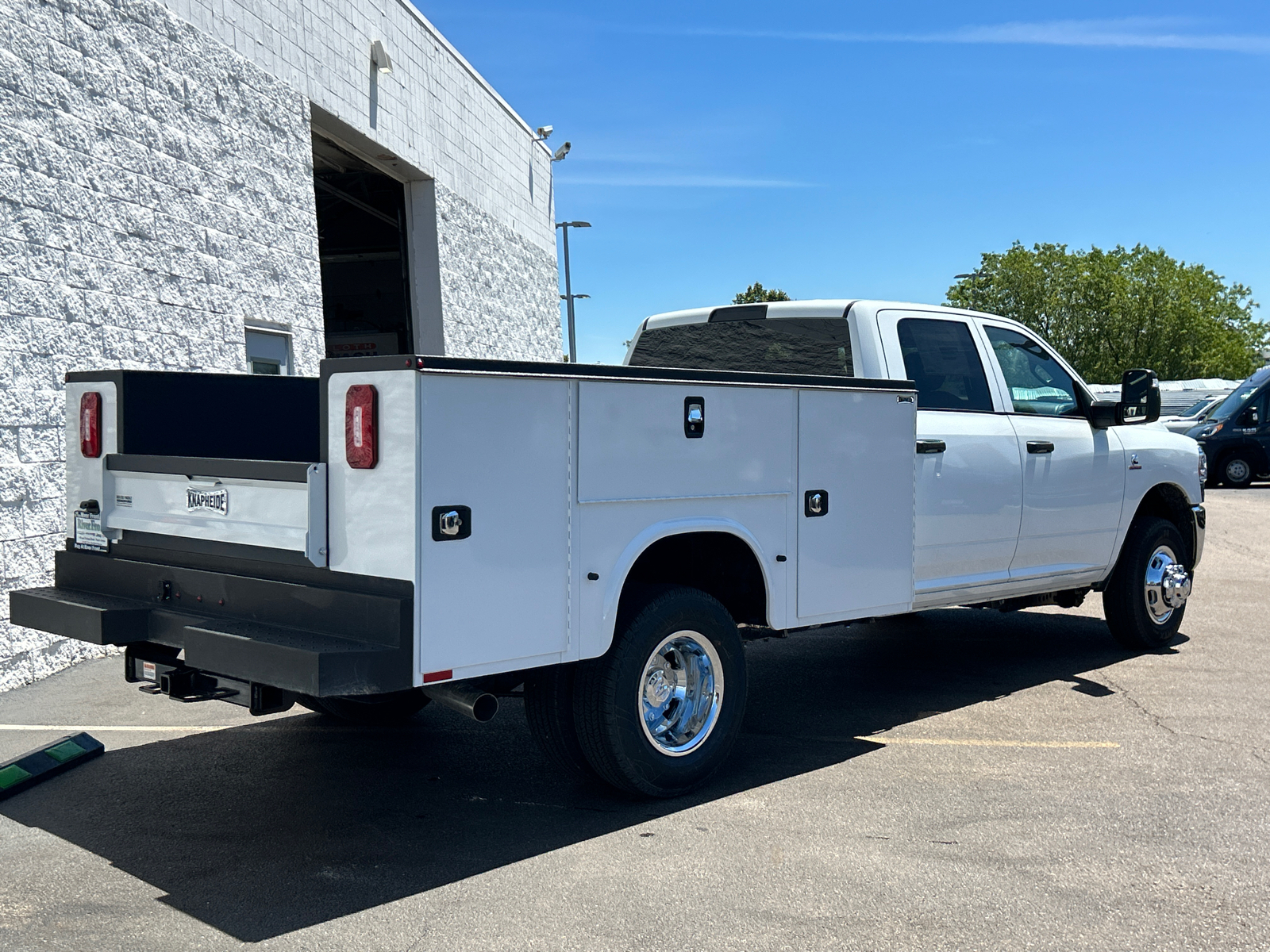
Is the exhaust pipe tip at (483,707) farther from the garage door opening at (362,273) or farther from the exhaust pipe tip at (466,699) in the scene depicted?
the garage door opening at (362,273)

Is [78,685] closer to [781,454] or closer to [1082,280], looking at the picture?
[781,454]

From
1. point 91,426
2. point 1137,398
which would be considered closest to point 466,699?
point 91,426

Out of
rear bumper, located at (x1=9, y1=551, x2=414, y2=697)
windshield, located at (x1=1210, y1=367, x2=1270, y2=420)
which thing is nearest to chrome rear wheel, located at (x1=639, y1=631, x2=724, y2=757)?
rear bumper, located at (x1=9, y1=551, x2=414, y2=697)

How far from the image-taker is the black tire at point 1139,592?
8.00m

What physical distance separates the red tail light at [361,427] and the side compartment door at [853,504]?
2.17m

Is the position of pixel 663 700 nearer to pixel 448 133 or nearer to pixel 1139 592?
pixel 1139 592

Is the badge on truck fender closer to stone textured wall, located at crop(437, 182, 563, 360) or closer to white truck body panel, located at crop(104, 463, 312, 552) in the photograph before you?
white truck body panel, located at crop(104, 463, 312, 552)

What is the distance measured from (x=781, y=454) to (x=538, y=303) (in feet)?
49.8

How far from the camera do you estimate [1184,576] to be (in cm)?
824

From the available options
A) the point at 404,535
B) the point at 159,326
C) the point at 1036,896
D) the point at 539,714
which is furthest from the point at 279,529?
the point at 159,326

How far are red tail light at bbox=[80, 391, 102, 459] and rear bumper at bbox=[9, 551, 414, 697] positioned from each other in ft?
1.54

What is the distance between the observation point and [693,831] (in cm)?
474

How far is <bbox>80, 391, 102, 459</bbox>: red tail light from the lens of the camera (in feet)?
17.2

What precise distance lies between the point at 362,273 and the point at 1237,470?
19158 mm
